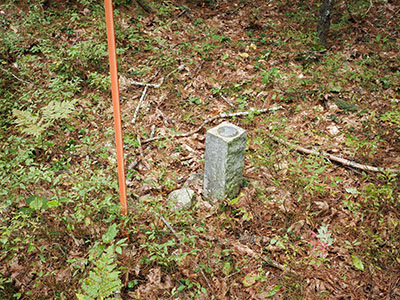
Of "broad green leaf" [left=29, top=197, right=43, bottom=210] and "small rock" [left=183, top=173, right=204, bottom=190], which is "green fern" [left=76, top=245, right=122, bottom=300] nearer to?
"broad green leaf" [left=29, top=197, right=43, bottom=210]

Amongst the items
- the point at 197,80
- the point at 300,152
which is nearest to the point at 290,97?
the point at 300,152

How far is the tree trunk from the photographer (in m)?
5.27

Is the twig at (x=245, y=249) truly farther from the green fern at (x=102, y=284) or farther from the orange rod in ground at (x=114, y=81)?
the green fern at (x=102, y=284)

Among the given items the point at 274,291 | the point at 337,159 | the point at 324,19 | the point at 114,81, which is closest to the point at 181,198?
the point at 274,291

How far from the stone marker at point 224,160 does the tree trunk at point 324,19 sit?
12.2 ft

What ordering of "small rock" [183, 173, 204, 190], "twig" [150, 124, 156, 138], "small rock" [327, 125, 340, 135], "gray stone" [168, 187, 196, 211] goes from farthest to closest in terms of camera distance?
"twig" [150, 124, 156, 138]
"small rock" [327, 125, 340, 135]
"small rock" [183, 173, 204, 190]
"gray stone" [168, 187, 196, 211]

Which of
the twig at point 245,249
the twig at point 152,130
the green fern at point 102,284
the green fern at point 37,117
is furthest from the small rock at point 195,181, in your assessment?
the green fern at point 37,117

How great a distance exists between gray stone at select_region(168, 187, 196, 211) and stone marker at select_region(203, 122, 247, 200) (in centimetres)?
24

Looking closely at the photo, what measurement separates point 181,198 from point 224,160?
0.72 meters

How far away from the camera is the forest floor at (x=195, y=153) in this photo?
104 inches

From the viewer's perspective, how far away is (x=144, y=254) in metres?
2.81

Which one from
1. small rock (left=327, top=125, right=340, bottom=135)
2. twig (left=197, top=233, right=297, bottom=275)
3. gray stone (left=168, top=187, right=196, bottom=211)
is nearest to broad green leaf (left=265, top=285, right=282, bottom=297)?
twig (left=197, top=233, right=297, bottom=275)

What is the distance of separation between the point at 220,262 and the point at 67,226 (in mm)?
1581

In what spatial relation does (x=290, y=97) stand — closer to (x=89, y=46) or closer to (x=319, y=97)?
(x=319, y=97)
